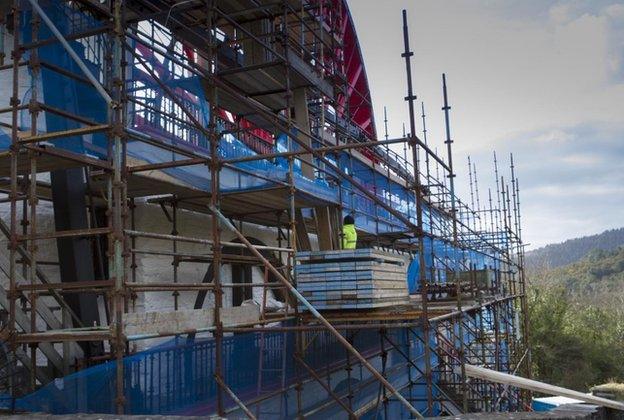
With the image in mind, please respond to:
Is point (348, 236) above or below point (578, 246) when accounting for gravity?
below

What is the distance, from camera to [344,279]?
9141mm

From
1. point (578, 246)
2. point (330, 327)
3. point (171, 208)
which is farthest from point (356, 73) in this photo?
point (578, 246)

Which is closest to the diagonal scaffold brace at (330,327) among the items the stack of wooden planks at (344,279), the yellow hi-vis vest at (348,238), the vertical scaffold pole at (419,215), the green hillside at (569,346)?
the vertical scaffold pole at (419,215)

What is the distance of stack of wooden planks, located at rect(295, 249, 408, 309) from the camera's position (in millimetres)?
9039

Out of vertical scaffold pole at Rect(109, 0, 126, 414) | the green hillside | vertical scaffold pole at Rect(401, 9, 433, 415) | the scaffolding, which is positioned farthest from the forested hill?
vertical scaffold pole at Rect(109, 0, 126, 414)

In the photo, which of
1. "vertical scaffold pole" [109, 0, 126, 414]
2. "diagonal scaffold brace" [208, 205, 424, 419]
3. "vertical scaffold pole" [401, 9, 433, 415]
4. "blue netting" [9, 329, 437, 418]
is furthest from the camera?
"vertical scaffold pole" [401, 9, 433, 415]

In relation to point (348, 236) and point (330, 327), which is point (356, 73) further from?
point (330, 327)

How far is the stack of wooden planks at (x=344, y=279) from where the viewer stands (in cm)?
904

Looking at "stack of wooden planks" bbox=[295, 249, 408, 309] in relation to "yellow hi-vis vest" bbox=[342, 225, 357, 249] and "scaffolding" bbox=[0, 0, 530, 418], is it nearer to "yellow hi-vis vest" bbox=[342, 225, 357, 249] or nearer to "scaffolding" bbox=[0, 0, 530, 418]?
"scaffolding" bbox=[0, 0, 530, 418]

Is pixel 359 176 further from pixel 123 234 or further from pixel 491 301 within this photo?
pixel 123 234

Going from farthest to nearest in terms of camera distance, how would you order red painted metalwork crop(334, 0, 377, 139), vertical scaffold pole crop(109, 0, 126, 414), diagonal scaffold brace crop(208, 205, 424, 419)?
red painted metalwork crop(334, 0, 377, 139)
diagonal scaffold brace crop(208, 205, 424, 419)
vertical scaffold pole crop(109, 0, 126, 414)

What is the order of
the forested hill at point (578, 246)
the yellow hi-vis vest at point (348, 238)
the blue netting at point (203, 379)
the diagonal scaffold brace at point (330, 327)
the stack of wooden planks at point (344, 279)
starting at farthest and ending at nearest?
the forested hill at point (578, 246)
the yellow hi-vis vest at point (348, 238)
the stack of wooden planks at point (344, 279)
the diagonal scaffold brace at point (330, 327)
the blue netting at point (203, 379)

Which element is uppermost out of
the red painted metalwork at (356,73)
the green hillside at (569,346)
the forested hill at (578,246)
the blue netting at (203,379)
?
the red painted metalwork at (356,73)

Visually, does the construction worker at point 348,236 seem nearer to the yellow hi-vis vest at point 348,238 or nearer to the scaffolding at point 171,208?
the yellow hi-vis vest at point 348,238
